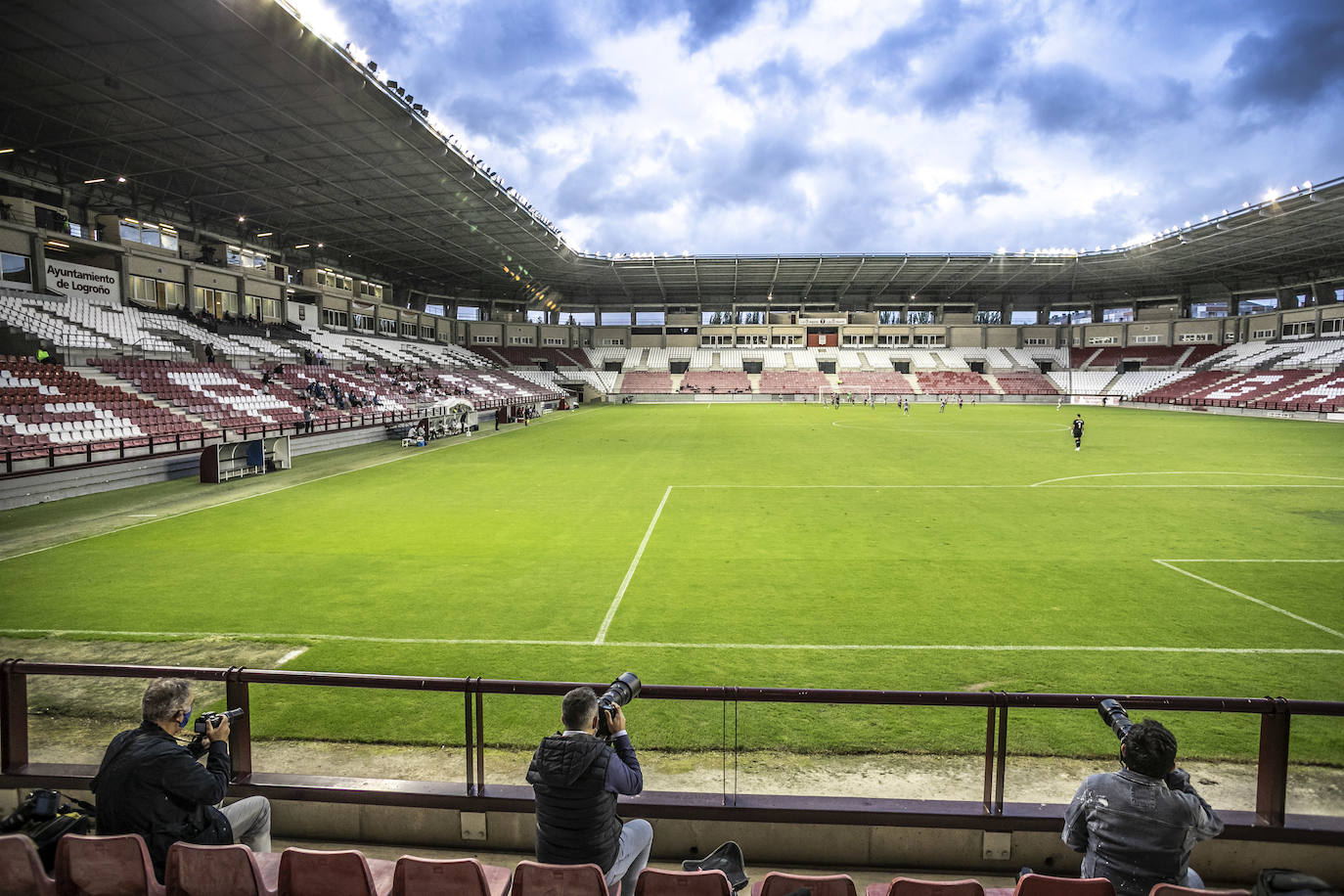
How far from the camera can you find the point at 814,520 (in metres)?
15.3

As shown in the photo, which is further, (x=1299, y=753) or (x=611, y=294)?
(x=611, y=294)

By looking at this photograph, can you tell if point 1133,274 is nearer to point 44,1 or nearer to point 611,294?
point 611,294

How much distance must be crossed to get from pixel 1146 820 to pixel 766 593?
699 cm

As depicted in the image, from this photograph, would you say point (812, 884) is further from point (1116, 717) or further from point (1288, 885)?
point (1288, 885)

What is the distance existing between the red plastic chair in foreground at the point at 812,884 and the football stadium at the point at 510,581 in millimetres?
14

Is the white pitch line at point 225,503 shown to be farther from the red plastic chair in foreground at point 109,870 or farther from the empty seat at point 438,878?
the empty seat at point 438,878

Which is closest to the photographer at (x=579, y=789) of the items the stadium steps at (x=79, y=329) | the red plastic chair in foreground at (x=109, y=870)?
the red plastic chair in foreground at (x=109, y=870)

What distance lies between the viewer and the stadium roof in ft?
82.1

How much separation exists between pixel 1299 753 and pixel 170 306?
175 ft

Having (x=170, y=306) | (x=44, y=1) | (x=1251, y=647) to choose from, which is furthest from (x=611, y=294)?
(x=1251, y=647)

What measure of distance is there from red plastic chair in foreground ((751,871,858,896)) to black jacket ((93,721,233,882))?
2980mm

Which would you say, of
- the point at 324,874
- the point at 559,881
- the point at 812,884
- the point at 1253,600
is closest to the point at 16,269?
the point at 324,874

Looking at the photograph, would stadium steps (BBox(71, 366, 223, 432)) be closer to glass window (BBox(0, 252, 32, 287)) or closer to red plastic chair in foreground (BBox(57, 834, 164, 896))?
glass window (BBox(0, 252, 32, 287))

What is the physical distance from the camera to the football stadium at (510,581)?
4305 millimetres
